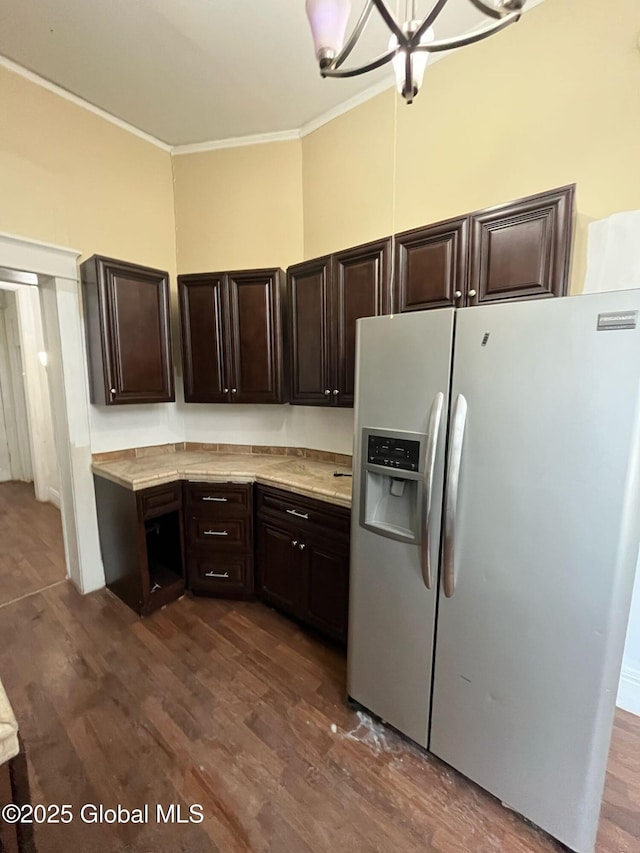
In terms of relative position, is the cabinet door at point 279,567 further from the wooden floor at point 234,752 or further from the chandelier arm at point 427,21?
the chandelier arm at point 427,21

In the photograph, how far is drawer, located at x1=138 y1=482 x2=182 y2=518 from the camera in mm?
2275

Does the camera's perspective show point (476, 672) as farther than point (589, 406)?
Yes

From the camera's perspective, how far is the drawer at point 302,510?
Result: 6.36 ft

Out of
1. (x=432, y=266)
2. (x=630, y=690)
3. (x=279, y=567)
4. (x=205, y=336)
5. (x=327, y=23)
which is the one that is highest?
(x=327, y=23)

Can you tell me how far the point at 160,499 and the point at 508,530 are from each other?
202 cm

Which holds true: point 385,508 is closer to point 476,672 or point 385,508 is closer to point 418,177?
point 476,672

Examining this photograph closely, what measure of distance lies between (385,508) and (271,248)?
2122 millimetres

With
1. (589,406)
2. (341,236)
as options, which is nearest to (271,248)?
(341,236)

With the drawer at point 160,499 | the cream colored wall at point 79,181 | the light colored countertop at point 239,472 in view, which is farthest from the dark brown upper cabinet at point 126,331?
the drawer at point 160,499

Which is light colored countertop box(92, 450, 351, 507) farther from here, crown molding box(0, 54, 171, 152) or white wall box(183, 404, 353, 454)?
crown molding box(0, 54, 171, 152)

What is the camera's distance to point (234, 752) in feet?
5.02

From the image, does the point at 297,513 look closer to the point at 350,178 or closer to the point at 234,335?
the point at 234,335

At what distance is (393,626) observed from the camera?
1520 millimetres

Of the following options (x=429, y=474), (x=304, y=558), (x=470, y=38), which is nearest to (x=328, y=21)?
(x=470, y=38)
